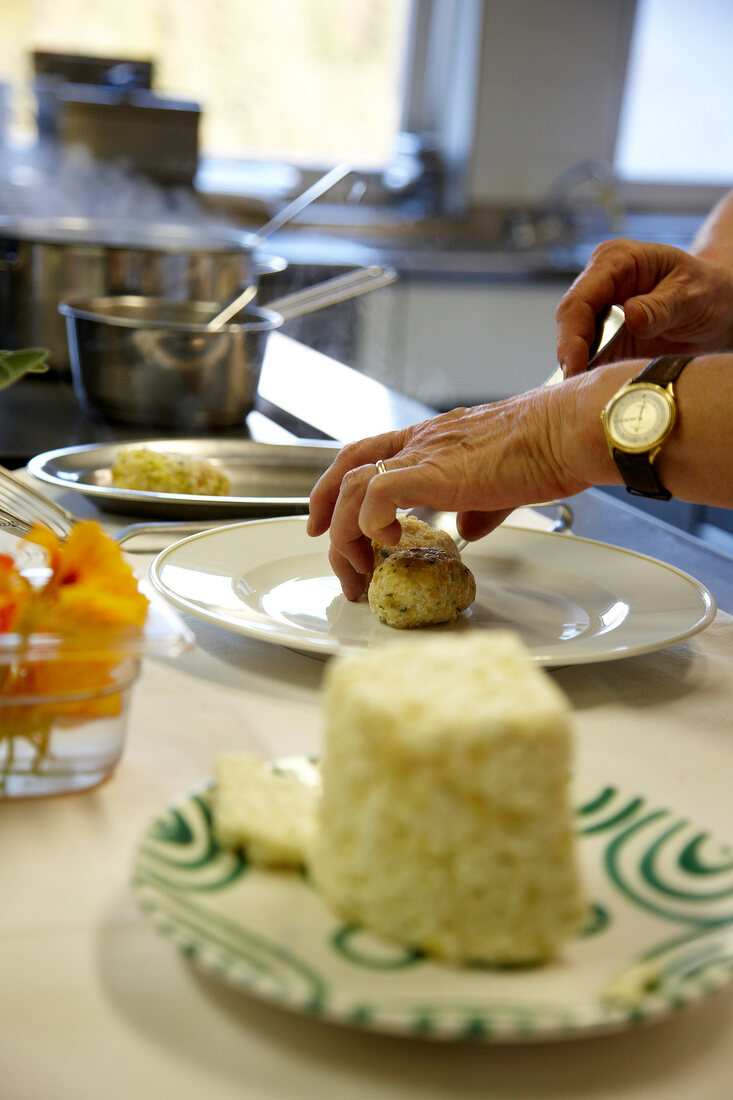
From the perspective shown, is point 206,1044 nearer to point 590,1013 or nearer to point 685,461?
point 590,1013

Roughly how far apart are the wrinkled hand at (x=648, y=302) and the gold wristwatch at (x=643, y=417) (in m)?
0.26

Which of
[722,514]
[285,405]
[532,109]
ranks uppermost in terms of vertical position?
[532,109]

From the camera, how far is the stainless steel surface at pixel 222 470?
108cm

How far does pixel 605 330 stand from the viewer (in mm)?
1126

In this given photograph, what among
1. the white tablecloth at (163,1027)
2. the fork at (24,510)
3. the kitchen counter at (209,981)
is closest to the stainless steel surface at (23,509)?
the fork at (24,510)

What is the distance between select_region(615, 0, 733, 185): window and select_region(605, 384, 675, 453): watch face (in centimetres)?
395

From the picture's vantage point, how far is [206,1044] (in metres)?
0.44

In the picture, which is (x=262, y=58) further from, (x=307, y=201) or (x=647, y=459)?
(x=647, y=459)

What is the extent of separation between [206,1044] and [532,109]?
13.9 ft

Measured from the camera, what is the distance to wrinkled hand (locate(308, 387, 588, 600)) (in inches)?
34.1

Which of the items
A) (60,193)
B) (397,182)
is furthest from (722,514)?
(397,182)

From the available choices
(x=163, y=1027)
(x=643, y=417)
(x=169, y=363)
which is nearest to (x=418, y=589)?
(x=643, y=417)

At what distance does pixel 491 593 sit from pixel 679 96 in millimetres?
4206

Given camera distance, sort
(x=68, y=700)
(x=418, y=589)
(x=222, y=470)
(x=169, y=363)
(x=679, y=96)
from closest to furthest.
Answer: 1. (x=68, y=700)
2. (x=418, y=589)
3. (x=222, y=470)
4. (x=169, y=363)
5. (x=679, y=96)
